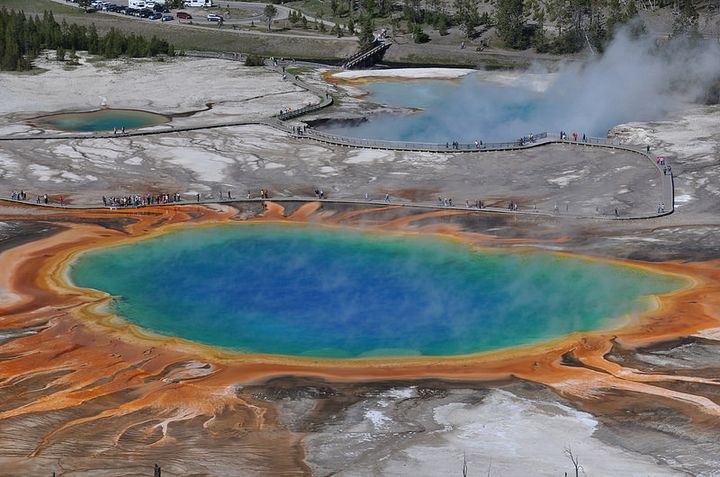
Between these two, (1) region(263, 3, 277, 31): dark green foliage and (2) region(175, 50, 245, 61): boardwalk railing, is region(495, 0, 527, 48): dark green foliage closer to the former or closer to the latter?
(1) region(263, 3, 277, 31): dark green foliage

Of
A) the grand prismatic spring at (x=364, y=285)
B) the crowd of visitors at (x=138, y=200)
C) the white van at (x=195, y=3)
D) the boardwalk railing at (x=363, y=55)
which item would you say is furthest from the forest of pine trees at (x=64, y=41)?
the crowd of visitors at (x=138, y=200)

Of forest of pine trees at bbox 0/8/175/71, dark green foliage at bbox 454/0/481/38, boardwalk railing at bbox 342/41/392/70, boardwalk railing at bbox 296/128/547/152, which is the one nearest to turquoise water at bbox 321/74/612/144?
boardwalk railing at bbox 296/128/547/152

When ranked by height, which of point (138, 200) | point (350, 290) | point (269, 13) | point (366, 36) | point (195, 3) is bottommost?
point (350, 290)

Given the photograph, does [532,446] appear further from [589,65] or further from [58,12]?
[58,12]

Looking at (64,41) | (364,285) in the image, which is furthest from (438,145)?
(64,41)

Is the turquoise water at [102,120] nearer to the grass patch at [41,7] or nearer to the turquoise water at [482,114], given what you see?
the turquoise water at [482,114]

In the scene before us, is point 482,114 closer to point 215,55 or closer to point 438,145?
point 438,145

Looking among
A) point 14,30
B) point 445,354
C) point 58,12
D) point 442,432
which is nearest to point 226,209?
point 445,354
